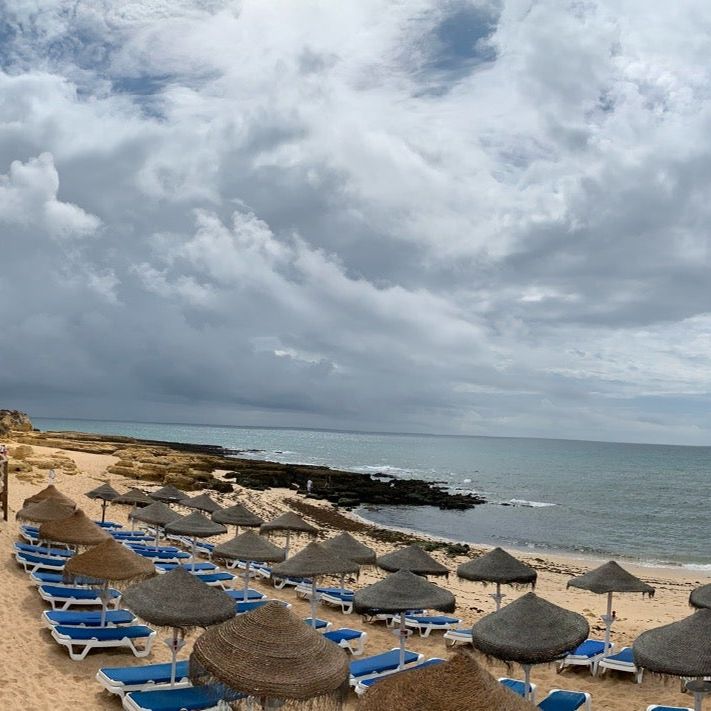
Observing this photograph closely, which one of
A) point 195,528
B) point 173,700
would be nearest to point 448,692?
point 173,700

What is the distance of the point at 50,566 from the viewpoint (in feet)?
45.3

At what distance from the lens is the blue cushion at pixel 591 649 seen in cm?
1091

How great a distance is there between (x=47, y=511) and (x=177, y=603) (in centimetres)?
839

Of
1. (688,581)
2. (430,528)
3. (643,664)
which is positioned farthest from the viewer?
(430,528)

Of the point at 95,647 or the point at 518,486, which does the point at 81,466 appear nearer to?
the point at 95,647

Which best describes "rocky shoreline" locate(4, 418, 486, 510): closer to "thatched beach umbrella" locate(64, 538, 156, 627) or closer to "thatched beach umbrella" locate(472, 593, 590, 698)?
"thatched beach umbrella" locate(64, 538, 156, 627)

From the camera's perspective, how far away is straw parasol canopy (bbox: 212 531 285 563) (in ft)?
41.4

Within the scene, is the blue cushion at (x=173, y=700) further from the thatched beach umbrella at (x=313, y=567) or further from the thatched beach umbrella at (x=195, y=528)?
the thatched beach umbrella at (x=195, y=528)

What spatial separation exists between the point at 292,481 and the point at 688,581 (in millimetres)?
30439

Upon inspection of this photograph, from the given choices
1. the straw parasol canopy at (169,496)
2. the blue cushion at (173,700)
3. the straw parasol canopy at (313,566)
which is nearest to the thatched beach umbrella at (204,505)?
the straw parasol canopy at (169,496)

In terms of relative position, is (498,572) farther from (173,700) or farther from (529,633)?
(173,700)

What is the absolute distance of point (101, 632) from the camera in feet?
Answer: 32.2

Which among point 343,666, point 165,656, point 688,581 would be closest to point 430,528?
point 688,581

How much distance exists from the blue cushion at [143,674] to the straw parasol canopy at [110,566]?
5.42 ft
